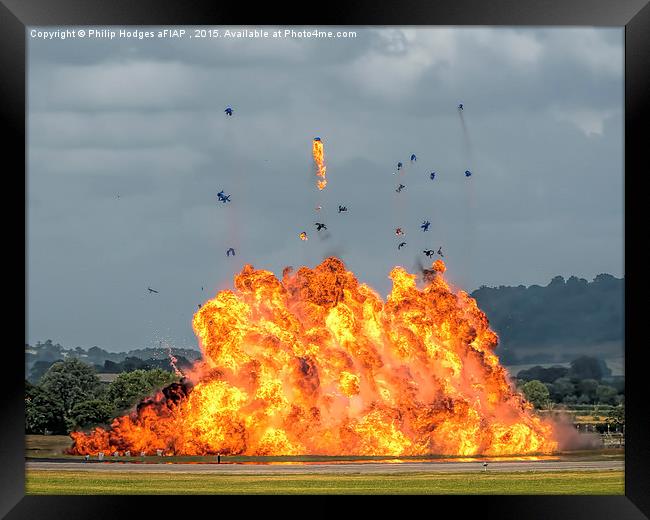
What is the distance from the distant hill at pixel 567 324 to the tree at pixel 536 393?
1.52 m

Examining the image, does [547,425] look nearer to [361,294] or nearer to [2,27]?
[361,294]

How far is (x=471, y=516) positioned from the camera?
68.1 feet

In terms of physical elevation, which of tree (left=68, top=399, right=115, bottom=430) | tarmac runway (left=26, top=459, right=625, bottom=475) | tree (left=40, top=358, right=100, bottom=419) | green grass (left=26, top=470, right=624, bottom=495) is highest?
tree (left=40, top=358, right=100, bottom=419)

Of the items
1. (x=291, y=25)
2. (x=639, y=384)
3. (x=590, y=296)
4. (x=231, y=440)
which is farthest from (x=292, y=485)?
(x=590, y=296)

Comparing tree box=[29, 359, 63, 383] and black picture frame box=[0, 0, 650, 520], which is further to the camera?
tree box=[29, 359, 63, 383]

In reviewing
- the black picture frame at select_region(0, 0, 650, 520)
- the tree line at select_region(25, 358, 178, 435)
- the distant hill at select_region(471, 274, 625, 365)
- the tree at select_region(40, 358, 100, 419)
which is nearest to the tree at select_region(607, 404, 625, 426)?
the distant hill at select_region(471, 274, 625, 365)

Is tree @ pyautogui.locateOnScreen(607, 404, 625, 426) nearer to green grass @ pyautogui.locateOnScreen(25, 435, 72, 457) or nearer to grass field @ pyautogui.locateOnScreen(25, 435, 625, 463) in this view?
grass field @ pyautogui.locateOnScreen(25, 435, 625, 463)

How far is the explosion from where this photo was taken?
3647 cm

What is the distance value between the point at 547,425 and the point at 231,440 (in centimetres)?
1164

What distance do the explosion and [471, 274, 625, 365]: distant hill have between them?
11405mm

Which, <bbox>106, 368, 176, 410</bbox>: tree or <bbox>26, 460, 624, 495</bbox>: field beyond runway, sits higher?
<bbox>106, 368, 176, 410</bbox>: tree

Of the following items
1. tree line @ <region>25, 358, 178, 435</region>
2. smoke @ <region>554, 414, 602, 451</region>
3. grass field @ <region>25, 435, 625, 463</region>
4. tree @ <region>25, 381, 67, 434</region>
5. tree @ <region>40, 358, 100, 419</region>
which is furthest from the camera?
tree @ <region>40, 358, 100, 419</region>

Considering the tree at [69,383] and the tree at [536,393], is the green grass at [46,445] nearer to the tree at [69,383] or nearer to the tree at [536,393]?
the tree at [69,383]
